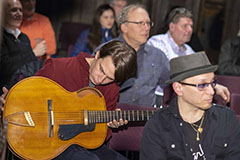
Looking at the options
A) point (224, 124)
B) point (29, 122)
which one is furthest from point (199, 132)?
point (29, 122)

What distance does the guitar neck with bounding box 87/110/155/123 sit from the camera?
131 inches

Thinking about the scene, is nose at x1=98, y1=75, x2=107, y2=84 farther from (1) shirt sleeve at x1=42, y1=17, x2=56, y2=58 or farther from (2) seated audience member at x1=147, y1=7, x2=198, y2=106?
(1) shirt sleeve at x1=42, y1=17, x2=56, y2=58

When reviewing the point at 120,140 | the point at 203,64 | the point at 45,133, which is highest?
the point at 203,64

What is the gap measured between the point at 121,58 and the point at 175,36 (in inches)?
80.8

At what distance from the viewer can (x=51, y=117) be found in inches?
123

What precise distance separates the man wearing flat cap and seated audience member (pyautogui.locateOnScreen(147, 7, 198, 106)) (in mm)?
2125

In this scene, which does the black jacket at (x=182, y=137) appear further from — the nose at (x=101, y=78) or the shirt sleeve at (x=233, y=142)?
the nose at (x=101, y=78)

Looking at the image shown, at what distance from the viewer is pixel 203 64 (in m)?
2.85

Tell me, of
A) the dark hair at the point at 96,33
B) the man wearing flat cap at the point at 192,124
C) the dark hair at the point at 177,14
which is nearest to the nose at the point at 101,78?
the man wearing flat cap at the point at 192,124

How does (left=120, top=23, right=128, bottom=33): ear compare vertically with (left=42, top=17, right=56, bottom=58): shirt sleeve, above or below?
above

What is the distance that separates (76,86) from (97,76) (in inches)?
8.6

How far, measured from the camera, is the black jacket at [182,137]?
2801 mm

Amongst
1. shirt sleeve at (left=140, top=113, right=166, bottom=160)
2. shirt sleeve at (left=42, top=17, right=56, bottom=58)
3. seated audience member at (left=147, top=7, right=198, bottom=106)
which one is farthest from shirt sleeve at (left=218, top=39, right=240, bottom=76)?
shirt sleeve at (left=140, top=113, right=166, bottom=160)

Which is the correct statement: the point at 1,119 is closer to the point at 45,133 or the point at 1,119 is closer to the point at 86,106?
the point at 45,133
